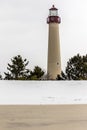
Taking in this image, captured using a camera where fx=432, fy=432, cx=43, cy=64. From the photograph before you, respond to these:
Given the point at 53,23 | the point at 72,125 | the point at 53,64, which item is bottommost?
the point at 72,125

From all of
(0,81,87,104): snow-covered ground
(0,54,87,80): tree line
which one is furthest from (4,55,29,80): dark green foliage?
(0,81,87,104): snow-covered ground

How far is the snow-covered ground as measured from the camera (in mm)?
2508

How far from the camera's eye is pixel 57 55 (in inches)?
1174

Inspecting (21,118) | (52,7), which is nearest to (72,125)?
(21,118)

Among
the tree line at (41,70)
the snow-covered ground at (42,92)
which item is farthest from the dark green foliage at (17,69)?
the snow-covered ground at (42,92)

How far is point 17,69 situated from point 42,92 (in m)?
26.5

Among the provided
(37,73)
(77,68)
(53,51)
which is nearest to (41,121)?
(37,73)

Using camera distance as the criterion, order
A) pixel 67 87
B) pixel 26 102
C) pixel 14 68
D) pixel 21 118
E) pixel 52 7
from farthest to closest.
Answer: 1. pixel 52 7
2. pixel 14 68
3. pixel 67 87
4. pixel 26 102
5. pixel 21 118

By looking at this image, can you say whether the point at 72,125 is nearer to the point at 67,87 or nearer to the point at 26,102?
the point at 26,102

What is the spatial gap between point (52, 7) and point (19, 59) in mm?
5435

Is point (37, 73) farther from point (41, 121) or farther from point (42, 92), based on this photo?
point (41, 121)

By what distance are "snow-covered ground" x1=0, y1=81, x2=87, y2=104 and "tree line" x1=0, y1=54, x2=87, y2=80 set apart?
2397cm

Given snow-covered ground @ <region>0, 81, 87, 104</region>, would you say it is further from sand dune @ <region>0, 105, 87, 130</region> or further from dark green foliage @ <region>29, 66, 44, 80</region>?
dark green foliage @ <region>29, 66, 44, 80</region>

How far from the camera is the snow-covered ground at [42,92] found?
2.51 m
